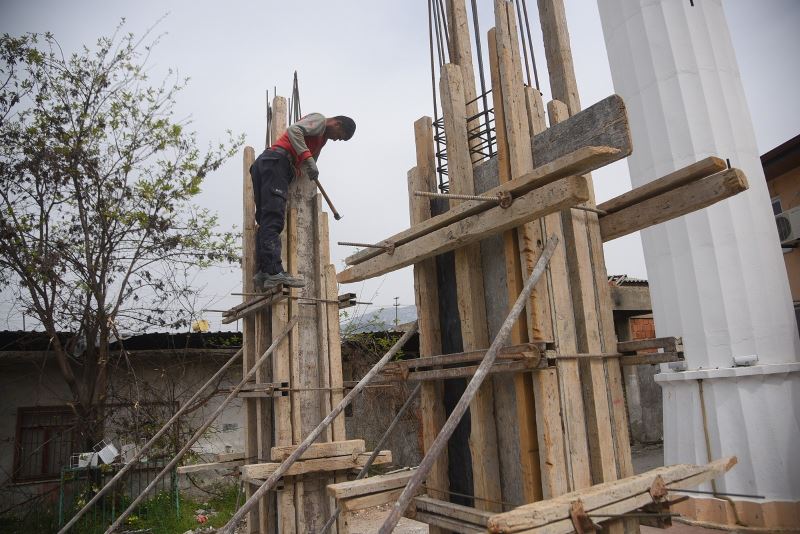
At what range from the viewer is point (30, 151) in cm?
1098

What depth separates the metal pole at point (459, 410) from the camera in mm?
2691

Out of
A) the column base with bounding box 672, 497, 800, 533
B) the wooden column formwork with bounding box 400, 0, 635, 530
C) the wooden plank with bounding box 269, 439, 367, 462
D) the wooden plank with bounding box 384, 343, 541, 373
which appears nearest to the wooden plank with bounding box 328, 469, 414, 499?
the wooden column formwork with bounding box 400, 0, 635, 530

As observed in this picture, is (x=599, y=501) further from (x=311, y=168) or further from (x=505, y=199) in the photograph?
(x=311, y=168)

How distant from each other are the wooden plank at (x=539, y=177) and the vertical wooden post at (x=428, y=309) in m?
0.43

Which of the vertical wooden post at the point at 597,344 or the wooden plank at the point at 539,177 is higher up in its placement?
the wooden plank at the point at 539,177

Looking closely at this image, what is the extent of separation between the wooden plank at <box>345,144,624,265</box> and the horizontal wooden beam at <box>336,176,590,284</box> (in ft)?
0.17

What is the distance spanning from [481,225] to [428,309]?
1058mm

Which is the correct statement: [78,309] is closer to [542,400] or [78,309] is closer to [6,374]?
[6,374]

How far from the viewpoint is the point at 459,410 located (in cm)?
281

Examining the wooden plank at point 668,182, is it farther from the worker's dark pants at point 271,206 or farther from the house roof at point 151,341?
the house roof at point 151,341

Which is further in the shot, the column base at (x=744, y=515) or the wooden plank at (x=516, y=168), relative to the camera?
the column base at (x=744, y=515)

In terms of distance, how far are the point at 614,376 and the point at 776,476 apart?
23.0 feet

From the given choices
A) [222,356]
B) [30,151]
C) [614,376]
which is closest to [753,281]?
[614,376]

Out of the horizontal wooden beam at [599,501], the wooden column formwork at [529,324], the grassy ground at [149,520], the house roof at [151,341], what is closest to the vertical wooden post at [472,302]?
the wooden column formwork at [529,324]
